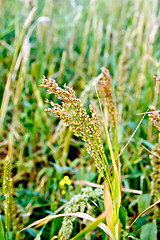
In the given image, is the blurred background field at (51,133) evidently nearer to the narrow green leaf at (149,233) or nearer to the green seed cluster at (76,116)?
the narrow green leaf at (149,233)

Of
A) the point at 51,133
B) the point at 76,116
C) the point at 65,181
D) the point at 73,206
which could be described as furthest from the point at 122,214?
the point at 51,133

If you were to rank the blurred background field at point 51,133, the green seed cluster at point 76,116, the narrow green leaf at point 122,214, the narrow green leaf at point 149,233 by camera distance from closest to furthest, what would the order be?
the green seed cluster at point 76,116
the narrow green leaf at point 122,214
the narrow green leaf at point 149,233
the blurred background field at point 51,133

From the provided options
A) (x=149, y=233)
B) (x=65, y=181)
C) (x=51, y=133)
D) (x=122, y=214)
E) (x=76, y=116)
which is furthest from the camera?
(x=51, y=133)

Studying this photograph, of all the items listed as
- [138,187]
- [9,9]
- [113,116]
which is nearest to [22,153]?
[138,187]

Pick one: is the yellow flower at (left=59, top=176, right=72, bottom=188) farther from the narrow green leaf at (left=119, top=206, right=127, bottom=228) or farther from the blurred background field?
the narrow green leaf at (left=119, top=206, right=127, bottom=228)

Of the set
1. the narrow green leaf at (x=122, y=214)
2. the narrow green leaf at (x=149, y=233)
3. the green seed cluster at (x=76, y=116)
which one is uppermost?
the green seed cluster at (x=76, y=116)

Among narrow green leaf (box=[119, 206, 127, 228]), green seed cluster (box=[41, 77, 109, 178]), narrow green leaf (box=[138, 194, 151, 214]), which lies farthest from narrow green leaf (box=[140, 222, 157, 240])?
green seed cluster (box=[41, 77, 109, 178])

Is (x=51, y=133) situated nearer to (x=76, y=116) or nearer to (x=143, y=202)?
(x=143, y=202)

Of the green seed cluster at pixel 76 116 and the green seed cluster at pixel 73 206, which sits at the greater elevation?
the green seed cluster at pixel 76 116

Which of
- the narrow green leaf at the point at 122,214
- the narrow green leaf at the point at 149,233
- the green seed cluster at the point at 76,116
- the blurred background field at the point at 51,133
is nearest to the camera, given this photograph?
the green seed cluster at the point at 76,116

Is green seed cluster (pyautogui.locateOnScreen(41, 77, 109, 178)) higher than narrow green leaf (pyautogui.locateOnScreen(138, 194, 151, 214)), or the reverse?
green seed cluster (pyautogui.locateOnScreen(41, 77, 109, 178))

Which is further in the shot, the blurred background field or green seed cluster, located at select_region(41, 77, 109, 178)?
the blurred background field

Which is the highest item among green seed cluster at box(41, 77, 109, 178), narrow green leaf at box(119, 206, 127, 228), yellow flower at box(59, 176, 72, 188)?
green seed cluster at box(41, 77, 109, 178)

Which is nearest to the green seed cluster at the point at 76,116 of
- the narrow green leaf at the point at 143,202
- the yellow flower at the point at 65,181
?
the narrow green leaf at the point at 143,202
